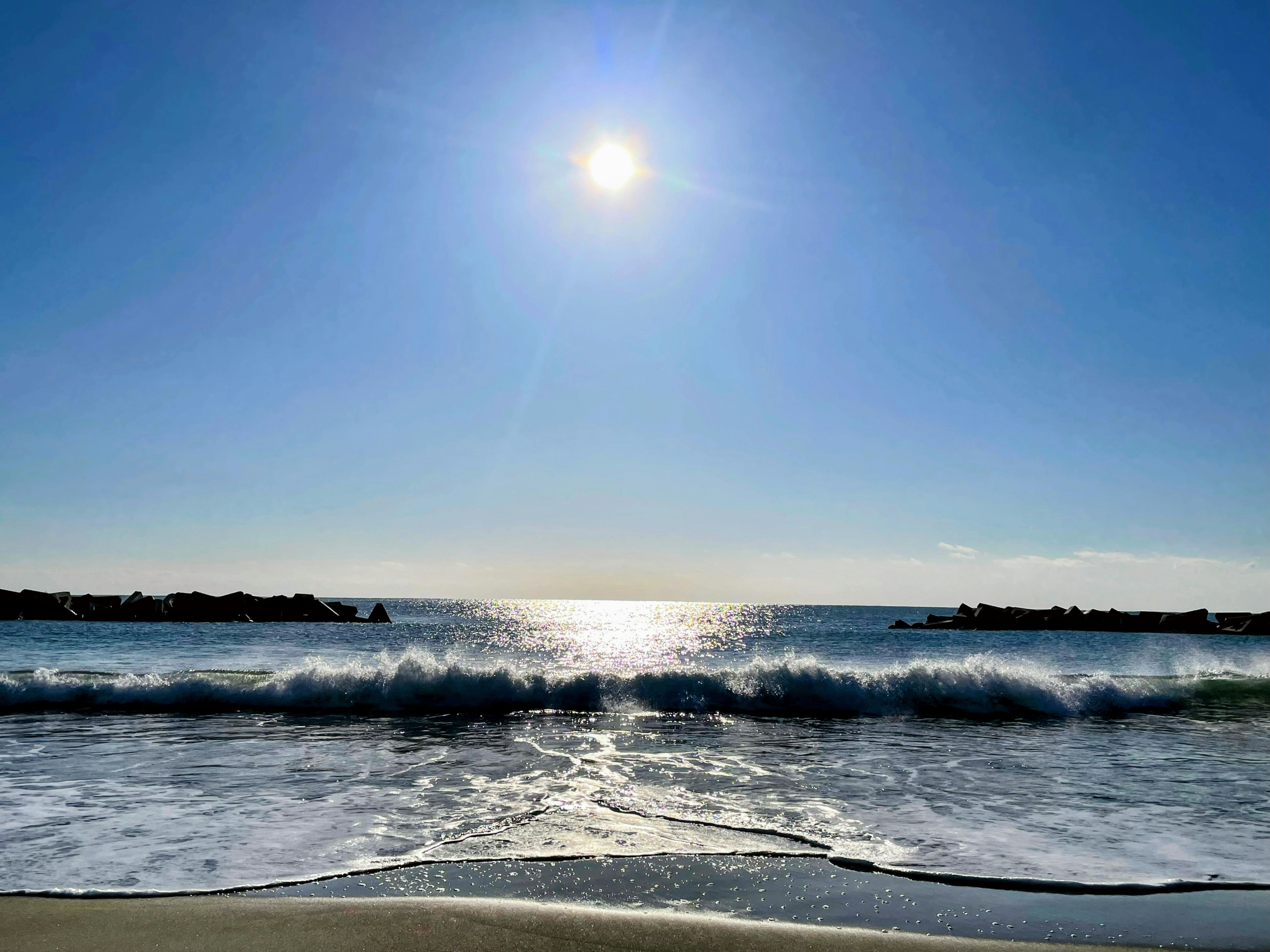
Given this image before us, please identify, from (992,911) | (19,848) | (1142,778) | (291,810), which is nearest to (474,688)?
(291,810)

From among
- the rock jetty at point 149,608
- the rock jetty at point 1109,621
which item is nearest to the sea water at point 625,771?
the rock jetty at point 149,608

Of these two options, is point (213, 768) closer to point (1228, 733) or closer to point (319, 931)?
point (319, 931)

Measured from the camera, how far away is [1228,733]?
14031 millimetres

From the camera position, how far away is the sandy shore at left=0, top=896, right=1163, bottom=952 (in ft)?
13.7

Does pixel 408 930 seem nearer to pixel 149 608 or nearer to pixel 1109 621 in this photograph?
pixel 149 608

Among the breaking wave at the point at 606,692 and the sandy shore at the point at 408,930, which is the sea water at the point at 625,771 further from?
the sandy shore at the point at 408,930

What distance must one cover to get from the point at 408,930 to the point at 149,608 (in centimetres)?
6798

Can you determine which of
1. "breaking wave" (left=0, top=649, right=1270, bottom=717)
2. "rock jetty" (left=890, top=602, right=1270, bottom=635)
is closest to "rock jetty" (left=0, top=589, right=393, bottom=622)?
"breaking wave" (left=0, top=649, right=1270, bottom=717)

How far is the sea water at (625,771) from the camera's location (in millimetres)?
6191

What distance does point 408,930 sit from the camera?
4.34 m

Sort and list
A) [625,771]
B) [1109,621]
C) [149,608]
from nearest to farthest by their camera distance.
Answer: [625,771] < [149,608] < [1109,621]

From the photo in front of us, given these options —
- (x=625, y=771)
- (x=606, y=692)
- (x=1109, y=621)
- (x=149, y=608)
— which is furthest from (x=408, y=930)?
(x=1109, y=621)

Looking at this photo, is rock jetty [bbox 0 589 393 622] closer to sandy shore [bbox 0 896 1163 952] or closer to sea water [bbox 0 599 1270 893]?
sea water [bbox 0 599 1270 893]

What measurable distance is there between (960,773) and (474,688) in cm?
1137
